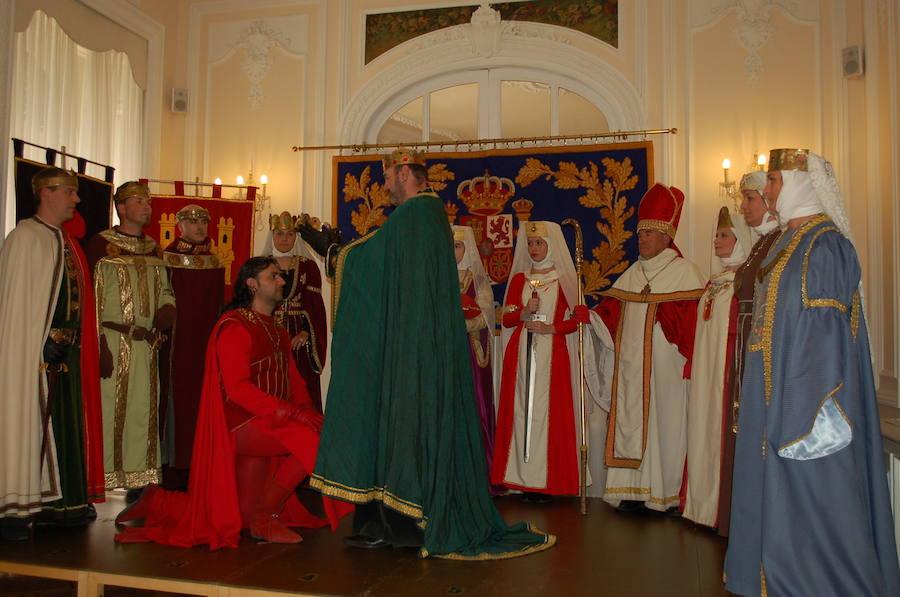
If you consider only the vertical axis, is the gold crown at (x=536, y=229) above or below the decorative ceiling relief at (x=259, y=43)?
below

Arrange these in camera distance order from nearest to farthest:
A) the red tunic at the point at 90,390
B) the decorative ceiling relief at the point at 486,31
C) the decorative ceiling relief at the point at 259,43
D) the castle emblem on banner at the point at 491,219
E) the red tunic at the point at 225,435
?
the red tunic at the point at 225,435
the red tunic at the point at 90,390
the castle emblem on banner at the point at 491,219
the decorative ceiling relief at the point at 486,31
the decorative ceiling relief at the point at 259,43

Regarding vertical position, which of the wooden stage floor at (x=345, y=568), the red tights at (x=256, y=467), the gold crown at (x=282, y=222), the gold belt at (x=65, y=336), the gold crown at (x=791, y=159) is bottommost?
the wooden stage floor at (x=345, y=568)

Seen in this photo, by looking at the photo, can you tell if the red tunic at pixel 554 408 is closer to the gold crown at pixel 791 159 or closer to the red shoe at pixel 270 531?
the red shoe at pixel 270 531

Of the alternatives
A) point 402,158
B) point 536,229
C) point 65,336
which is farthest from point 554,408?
point 65,336

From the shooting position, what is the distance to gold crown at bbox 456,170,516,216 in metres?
5.93

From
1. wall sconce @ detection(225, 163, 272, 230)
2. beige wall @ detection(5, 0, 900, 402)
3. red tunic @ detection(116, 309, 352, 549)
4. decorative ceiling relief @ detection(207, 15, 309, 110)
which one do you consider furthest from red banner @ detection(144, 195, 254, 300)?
red tunic @ detection(116, 309, 352, 549)

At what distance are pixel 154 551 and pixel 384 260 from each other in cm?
168

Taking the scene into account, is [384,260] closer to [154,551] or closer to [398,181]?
[398,181]

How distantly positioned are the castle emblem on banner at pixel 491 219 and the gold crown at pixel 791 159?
305cm

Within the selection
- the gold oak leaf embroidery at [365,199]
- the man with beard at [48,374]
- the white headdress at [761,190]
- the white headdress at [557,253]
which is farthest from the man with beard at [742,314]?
the man with beard at [48,374]

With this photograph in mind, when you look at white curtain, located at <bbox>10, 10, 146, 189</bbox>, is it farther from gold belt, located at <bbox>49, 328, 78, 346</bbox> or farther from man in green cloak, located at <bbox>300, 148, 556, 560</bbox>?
man in green cloak, located at <bbox>300, 148, 556, 560</bbox>

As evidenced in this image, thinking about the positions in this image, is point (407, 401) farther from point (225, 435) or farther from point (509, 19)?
point (509, 19)

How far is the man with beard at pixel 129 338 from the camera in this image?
4312mm

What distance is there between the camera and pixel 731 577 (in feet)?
9.34
